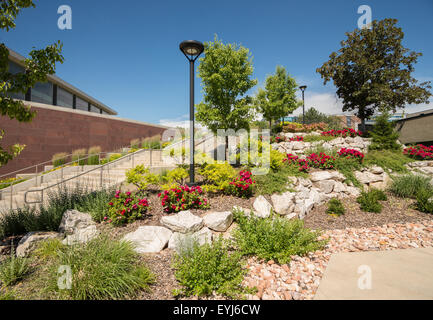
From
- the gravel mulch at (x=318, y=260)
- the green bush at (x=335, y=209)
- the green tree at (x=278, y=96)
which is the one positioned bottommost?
the gravel mulch at (x=318, y=260)

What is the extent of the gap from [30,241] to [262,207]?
4.76m

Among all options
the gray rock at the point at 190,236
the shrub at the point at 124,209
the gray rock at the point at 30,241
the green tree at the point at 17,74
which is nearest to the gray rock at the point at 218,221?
the gray rock at the point at 190,236

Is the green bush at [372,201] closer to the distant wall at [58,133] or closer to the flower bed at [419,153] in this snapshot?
the flower bed at [419,153]

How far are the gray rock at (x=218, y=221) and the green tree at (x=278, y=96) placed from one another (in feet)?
34.2

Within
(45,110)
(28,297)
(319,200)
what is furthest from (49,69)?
(45,110)

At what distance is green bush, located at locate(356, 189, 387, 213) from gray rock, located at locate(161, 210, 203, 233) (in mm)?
4678

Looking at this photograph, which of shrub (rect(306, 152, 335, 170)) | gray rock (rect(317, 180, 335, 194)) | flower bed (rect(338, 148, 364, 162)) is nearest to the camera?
gray rock (rect(317, 180, 335, 194))

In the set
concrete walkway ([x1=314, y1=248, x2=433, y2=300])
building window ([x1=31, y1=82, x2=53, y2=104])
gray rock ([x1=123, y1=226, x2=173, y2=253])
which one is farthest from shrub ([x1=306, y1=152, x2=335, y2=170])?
building window ([x1=31, y1=82, x2=53, y2=104])

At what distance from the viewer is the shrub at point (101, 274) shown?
7.63 ft

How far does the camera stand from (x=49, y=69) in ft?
10.9

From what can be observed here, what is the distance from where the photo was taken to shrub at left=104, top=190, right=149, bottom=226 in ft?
14.3

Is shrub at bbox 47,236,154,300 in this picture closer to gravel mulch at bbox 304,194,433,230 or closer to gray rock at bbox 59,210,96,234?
gray rock at bbox 59,210,96,234
